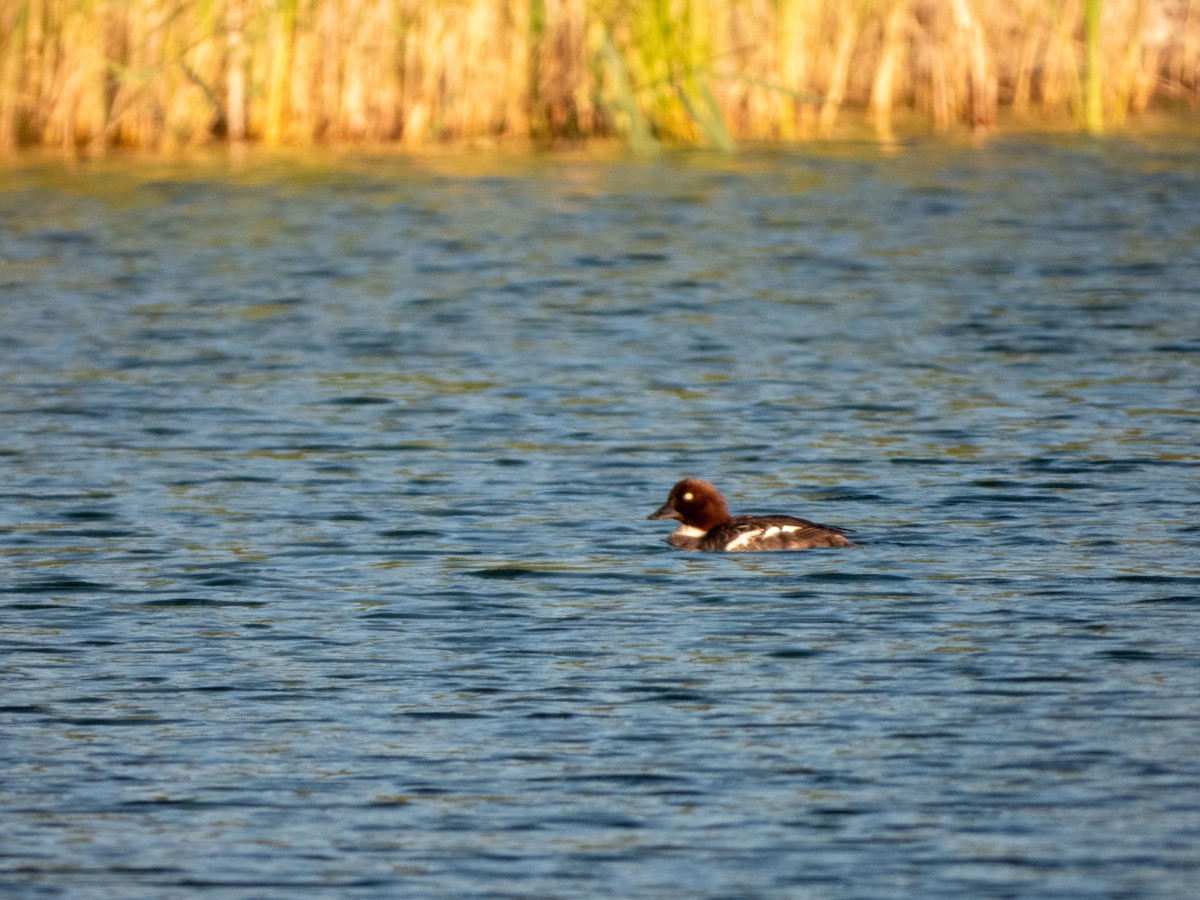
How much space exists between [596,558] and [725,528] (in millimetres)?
542

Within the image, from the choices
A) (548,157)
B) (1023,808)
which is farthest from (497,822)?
(548,157)

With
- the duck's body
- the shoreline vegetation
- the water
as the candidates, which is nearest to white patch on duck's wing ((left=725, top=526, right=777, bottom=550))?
the duck's body

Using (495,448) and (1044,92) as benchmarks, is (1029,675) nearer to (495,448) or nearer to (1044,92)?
(495,448)

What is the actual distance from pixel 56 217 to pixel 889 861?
45.9 feet

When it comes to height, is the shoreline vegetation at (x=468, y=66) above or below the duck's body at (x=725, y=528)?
above

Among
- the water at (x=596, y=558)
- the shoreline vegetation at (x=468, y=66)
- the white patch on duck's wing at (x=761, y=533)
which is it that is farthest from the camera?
the shoreline vegetation at (x=468, y=66)

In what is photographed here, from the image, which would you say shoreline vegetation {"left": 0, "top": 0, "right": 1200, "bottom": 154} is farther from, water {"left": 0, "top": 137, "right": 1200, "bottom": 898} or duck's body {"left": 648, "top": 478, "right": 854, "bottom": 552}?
duck's body {"left": 648, "top": 478, "right": 854, "bottom": 552}

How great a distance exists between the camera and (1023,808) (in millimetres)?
5586

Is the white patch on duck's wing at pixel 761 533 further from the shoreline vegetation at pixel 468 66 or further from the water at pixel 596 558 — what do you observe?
the shoreline vegetation at pixel 468 66

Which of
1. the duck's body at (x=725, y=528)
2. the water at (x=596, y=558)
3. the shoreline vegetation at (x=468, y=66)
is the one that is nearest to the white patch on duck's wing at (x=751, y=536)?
the duck's body at (x=725, y=528)

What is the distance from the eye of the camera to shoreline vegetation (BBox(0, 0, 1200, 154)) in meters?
17.5

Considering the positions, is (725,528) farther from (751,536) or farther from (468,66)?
(468,66)

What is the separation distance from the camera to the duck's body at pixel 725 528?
8.45 metres

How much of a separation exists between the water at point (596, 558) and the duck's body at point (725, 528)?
5.0 inches
